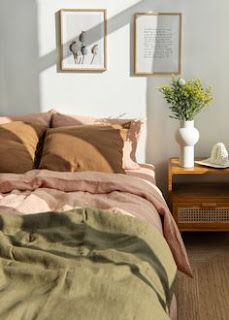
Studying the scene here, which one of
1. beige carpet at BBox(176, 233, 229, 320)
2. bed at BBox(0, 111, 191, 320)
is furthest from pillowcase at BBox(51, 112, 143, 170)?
beige carpet at BBox(176, 233, 229, 320)

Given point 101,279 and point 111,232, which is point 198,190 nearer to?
point 111,232

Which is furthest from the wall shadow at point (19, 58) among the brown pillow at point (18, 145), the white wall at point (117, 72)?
the brown pillow at point (18, 145)

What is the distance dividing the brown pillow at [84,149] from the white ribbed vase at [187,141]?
1.33ft

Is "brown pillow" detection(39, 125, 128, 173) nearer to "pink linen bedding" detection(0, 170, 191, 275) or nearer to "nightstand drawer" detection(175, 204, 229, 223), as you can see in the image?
"pink linen bedding" detection(0, 170, 191, 275)

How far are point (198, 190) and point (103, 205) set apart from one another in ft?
4.34

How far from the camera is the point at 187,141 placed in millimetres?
3537

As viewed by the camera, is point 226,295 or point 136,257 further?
point 226,295

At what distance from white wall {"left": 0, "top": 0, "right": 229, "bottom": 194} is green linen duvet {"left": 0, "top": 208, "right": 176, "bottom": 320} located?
1677mm

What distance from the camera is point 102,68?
3791 mm

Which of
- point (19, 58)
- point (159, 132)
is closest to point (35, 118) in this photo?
point (19, 58)

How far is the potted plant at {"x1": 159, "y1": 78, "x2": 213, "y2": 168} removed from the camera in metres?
3.47

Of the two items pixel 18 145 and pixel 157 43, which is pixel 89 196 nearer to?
pixel 18 145

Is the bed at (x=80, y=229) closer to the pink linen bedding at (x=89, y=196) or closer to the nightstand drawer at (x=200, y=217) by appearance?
the pink linen bedding at (x=89, y=196)

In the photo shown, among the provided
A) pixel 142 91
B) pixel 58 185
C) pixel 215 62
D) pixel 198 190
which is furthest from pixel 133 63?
pixel 58 185
